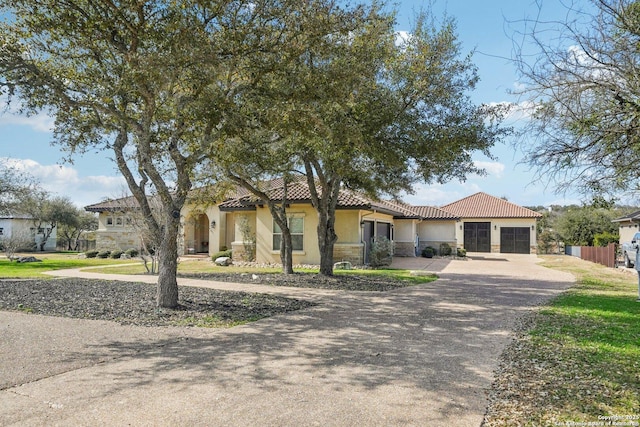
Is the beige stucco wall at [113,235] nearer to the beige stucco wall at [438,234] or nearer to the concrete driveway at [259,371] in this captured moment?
the beige stucco wall at [438,234]

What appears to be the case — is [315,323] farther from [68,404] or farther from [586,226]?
[586,226]

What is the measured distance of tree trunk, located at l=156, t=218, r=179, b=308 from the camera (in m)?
9.80

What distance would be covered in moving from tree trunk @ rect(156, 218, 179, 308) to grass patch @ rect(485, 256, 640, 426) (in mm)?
6803

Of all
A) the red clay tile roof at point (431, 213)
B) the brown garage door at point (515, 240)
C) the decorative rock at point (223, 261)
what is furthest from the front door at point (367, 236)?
the brown garage door at point (515, 240)

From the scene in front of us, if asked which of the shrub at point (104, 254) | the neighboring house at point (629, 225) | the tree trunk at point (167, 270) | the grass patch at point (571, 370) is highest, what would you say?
the neighboring house at point (629, 225)

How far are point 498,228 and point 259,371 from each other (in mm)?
37829

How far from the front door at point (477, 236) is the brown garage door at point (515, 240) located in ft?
3.79

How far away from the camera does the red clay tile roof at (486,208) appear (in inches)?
1540

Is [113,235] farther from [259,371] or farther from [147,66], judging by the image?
[259,371]

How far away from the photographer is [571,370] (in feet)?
18.5

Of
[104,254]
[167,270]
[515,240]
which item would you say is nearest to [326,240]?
[167,270]

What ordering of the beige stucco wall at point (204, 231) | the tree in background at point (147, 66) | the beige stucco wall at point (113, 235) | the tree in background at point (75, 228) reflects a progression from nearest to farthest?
the tree in background at point (147, 66), the beige stucco wall at point (204, 231), the beige stucco wall at point (113, 235), the tree in background at point (75, 228)

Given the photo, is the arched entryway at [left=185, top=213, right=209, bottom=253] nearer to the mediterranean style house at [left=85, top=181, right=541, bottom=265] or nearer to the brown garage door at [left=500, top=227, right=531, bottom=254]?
the mediterranean style house at [left=85, top=181, right=541, bottom=265]

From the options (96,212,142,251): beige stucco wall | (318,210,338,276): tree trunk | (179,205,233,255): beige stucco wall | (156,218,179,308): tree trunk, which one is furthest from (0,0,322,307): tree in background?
(96,212,142,251): beige stucco wall
